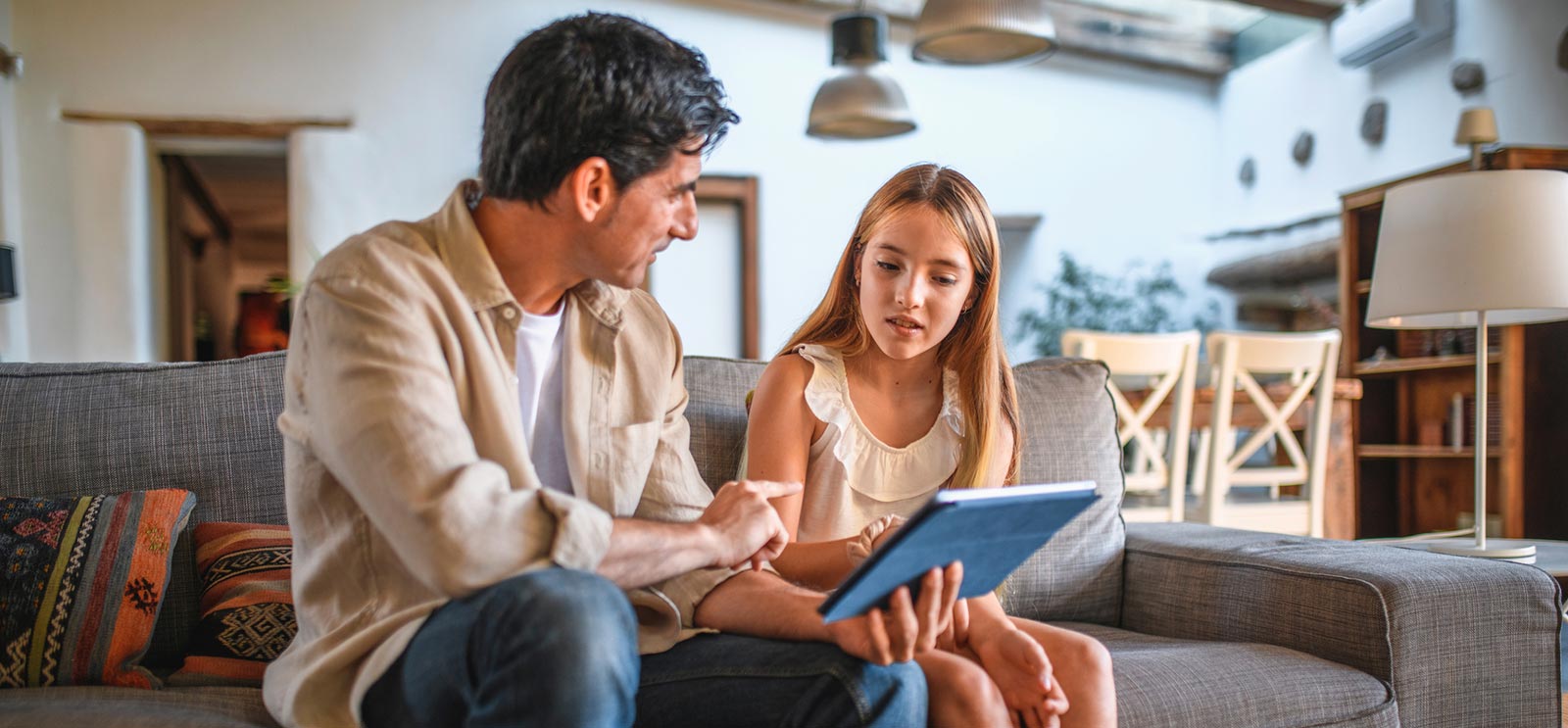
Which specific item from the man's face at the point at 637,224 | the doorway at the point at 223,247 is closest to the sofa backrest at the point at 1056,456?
Answer: the man's face at the point at 637,224

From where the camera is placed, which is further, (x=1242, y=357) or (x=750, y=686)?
(x=1242, y=357)

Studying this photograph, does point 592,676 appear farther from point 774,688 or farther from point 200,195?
point 200,195

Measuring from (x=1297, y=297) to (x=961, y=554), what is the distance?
6390mm

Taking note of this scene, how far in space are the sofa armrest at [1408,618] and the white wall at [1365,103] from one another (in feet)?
13.6

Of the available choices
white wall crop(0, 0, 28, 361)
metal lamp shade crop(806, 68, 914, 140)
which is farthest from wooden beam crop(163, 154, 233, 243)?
metal lamp shade crop(806, 68, 914, 140)

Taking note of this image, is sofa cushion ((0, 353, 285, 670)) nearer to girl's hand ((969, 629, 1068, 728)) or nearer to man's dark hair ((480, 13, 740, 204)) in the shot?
man's dark hair ((480, 13, 740, 204))

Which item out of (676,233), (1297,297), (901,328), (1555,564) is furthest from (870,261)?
(1297,297)

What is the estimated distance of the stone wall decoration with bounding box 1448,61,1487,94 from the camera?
537 cm

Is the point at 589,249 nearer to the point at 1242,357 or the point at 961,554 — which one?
the point at 961,554

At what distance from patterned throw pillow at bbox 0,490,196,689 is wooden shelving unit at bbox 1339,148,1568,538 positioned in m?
4.48

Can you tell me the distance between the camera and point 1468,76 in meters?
5.42

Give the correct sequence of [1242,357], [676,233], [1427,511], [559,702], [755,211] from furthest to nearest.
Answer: [755,211], [1427,511], [1242,357], [676,233], [559,702]

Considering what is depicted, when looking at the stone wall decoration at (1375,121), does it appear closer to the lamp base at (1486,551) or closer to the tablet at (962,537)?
the lamp base at (1486,551)

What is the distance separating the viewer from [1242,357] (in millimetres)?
3840
